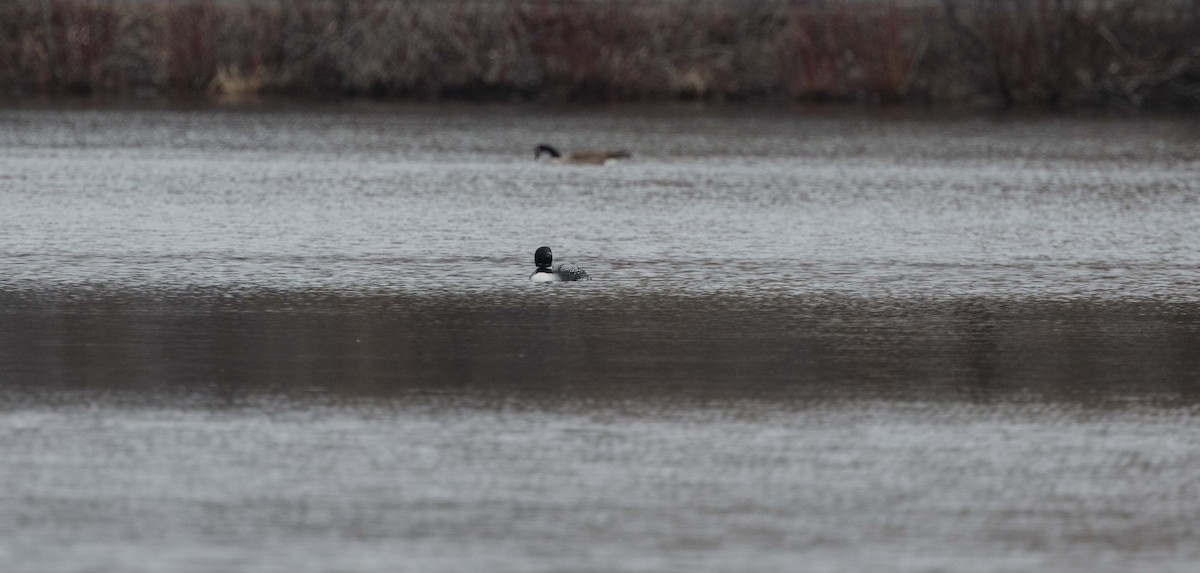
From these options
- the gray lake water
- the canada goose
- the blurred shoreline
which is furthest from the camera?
the blurred shoreline

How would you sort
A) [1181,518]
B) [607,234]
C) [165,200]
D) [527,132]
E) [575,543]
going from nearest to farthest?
[575,543]
[1181,518]
[607,234]
[165,200]
[527,132]

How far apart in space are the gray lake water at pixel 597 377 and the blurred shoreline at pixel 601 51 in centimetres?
1586

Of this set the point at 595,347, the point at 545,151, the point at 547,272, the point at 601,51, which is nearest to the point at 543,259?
the point at 547,272

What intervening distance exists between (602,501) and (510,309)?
4796 millimetres

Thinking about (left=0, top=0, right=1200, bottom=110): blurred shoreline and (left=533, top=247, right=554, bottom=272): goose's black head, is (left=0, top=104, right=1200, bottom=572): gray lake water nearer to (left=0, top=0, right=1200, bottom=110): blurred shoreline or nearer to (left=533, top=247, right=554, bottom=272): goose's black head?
(left=533, top=247, right=554, bottom=272): goose's black head

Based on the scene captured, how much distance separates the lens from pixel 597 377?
9.61 metres

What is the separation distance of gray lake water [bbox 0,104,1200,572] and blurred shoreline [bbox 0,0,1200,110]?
1586cm

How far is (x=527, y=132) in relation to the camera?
96.1 ft

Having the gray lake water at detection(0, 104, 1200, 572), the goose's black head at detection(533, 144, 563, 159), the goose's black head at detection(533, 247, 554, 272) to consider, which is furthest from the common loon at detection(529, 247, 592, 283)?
the goose's black head at detection(533, 144, 563, 159)

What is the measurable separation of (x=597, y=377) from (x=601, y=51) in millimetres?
27836

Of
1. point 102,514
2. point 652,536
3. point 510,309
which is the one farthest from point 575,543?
point 510,309

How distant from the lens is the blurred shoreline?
1423 inches

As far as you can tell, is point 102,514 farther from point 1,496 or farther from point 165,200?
point 165,200

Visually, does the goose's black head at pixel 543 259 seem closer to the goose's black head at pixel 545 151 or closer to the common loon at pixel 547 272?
the common loon at pixel 547 272
